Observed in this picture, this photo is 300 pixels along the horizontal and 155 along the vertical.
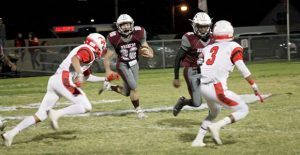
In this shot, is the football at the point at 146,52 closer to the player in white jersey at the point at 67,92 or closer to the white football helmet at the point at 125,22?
the white football helmet at the point at 125,22

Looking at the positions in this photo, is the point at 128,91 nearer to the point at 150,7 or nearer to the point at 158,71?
the point at 158,71

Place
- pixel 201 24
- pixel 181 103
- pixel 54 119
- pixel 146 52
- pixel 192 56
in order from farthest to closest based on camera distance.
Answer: pixel 146 52
pixel 181 103
pixel 192 56
pixel 201 24
pixel 54 119

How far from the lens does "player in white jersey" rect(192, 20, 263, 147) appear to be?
821cm

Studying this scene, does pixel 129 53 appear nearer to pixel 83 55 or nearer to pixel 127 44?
pixel 127 44

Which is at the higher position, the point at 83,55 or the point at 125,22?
the point at 125,22

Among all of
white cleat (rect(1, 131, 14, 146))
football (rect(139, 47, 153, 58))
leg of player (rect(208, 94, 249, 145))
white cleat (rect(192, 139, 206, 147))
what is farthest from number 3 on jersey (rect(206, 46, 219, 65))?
football (rect(139, 47, 153, 58))

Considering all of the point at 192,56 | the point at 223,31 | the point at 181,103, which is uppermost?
the point at 223,31

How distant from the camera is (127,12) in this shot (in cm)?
6053

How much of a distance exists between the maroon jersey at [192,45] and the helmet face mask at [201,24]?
17 cm

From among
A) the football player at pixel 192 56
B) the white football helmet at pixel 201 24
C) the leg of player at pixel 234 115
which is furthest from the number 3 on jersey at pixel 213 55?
the football player at pixel 192 56

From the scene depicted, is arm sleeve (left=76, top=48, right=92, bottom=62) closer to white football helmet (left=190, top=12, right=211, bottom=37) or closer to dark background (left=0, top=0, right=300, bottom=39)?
white football helmet (left=190, top=12, right=211, bottom=37)

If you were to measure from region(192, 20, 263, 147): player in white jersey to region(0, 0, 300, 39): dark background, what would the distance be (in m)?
47.7

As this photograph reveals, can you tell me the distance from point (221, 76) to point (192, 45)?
84.3 inches

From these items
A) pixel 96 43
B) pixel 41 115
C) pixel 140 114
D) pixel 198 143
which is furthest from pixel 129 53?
pixel 198 143
